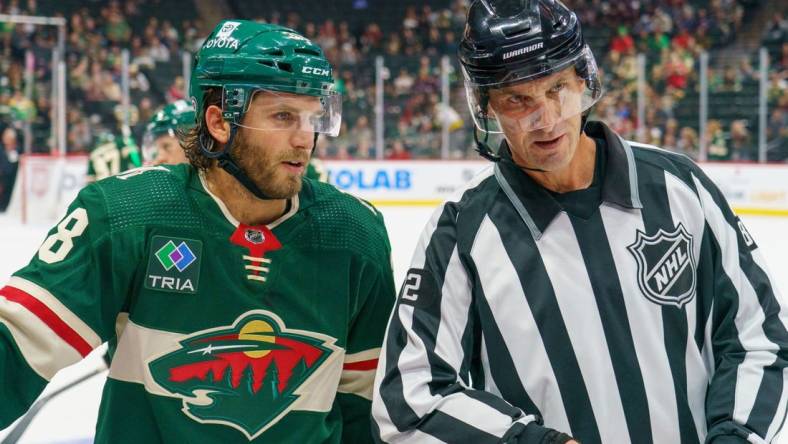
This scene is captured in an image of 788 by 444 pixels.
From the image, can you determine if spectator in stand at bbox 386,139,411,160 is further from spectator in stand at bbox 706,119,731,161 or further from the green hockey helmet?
the green hockey helmet

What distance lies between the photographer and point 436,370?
4.64 ft

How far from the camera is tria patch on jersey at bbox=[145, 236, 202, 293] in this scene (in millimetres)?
1540

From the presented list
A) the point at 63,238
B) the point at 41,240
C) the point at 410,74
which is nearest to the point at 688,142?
the point at 410,74

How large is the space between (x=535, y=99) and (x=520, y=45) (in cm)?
9

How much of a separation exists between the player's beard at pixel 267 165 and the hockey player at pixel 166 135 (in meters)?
1.70

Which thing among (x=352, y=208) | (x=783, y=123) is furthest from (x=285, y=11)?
(x=352, y=208)

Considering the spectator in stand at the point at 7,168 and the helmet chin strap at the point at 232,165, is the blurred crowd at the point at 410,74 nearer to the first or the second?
the spectator in stand at the point at 7,168

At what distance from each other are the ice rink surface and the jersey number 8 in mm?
1919

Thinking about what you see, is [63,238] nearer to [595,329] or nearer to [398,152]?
[595,329]

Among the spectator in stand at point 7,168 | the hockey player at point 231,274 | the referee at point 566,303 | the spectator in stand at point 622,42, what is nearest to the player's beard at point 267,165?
the hockey player at point 231,274

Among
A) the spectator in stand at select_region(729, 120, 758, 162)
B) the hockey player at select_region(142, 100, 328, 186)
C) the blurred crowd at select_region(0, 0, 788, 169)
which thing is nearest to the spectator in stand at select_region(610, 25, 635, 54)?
the blurred crowd at select_region(0, 0, 788, 169)

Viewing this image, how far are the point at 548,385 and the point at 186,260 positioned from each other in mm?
589

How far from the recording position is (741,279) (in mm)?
1461

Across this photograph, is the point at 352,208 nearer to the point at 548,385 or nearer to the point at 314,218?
the point at 314,218
